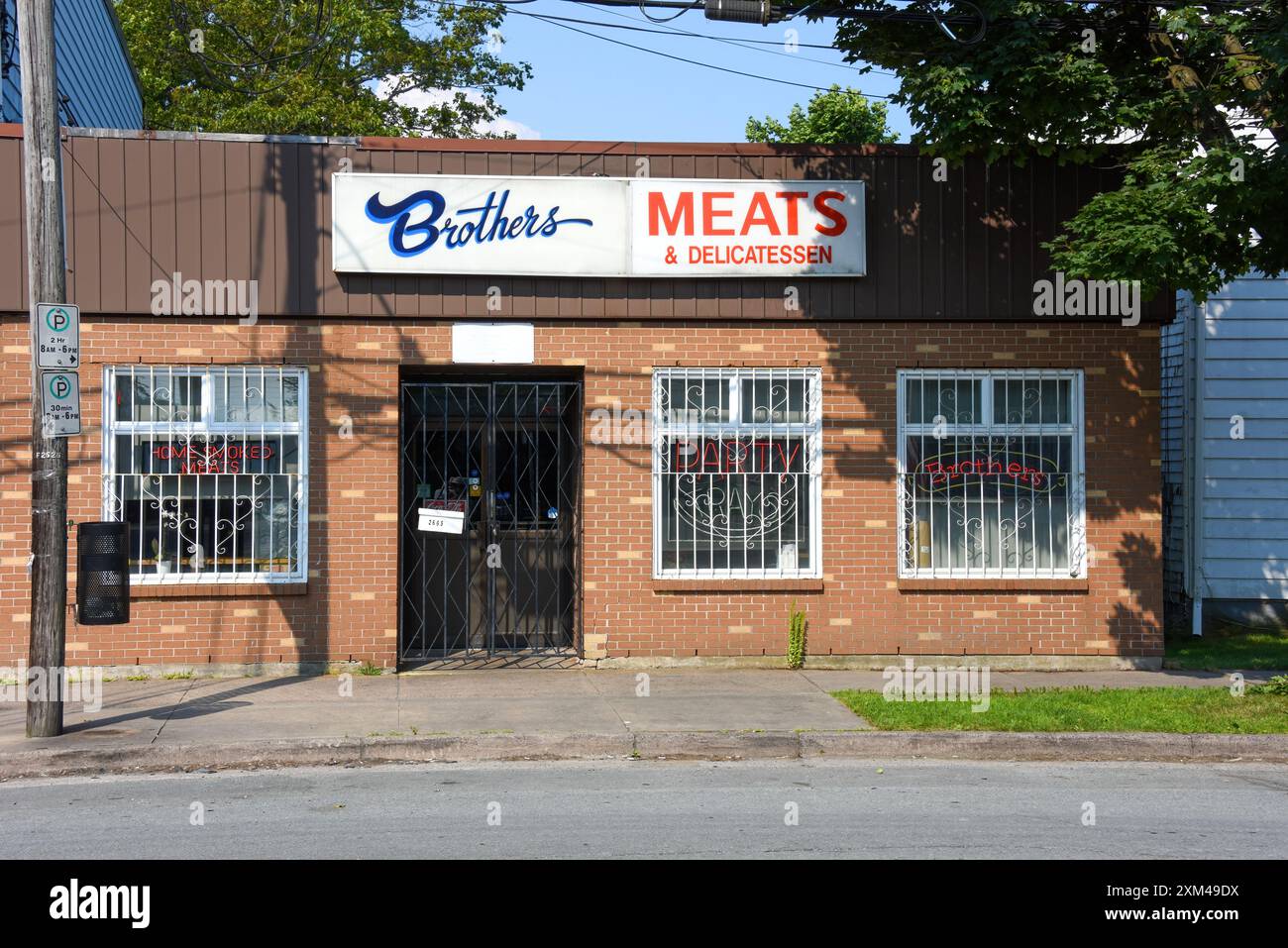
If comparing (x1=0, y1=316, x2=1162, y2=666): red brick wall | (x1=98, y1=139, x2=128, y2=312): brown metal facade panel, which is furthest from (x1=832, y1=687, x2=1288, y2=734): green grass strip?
(x1=98, y1=139, x2=128, y2=312): brown metal facade panel

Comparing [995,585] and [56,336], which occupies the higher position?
[56,336]

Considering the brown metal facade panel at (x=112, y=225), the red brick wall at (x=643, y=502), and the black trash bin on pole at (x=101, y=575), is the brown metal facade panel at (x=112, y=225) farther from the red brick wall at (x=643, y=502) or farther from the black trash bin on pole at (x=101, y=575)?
the black trash bin on pole at (x=101, y=575)

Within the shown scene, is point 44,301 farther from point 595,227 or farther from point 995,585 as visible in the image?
point 995,585

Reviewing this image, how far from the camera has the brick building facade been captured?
38.3 feet

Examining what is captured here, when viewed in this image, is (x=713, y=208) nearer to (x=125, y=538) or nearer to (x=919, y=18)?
(x=919, y=18)

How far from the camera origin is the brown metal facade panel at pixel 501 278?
38.0 ft

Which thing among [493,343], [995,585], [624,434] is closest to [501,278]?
[493,343]

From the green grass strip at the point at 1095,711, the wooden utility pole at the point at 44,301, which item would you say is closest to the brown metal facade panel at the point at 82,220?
the wooden utility pole at the point at 44,301

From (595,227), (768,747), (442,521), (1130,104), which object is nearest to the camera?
(768,747)

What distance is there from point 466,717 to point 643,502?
316 cm

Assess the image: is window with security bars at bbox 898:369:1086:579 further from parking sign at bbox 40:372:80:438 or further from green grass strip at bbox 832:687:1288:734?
parking sign at bbox 40:372:80:438

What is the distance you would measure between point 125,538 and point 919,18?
7807 mm

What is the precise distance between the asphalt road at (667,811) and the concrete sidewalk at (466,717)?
0.83 feet

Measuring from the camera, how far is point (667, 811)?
754cm
